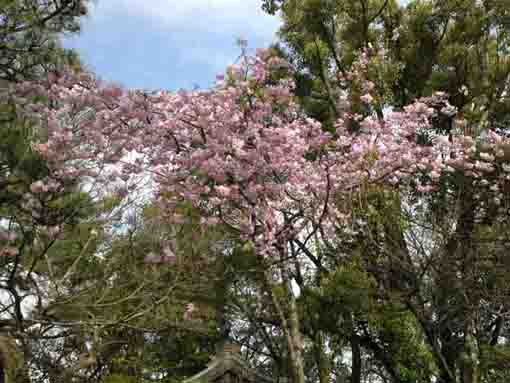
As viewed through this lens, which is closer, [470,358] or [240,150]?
[240,150]

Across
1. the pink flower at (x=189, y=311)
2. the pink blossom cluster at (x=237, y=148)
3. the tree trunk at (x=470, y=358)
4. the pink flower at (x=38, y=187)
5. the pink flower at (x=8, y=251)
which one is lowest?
the tree trunk at (x=470, y=358)

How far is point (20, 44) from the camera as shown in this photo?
606 centimetres

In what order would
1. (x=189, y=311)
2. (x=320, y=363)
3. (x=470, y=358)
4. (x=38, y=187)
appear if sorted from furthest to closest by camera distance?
(x=320, y=363) → (x=189, y=311) → (x=470, y=358) → (x=38, y=187)

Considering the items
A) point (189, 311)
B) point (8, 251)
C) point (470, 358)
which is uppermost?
point (8, 251)

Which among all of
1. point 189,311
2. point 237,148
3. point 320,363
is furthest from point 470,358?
point 237,148

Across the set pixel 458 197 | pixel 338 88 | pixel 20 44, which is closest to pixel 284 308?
pixel 458 197

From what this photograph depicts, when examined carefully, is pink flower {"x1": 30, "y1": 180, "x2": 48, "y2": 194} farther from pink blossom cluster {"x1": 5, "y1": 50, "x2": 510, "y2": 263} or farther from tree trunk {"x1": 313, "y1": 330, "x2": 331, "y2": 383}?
tree trunk {"x1": 313, "y1": 330, "x2": 331, "y2": 383}

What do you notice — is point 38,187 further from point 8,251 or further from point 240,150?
point 240,150

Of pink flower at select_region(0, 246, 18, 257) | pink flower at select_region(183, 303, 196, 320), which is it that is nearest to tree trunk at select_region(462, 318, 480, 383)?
pink flower at select_region(183, 303, 196, 320)

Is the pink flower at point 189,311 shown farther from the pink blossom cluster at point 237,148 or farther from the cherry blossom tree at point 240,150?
the pink blossom cluster at point 237,148

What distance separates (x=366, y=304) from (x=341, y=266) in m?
0.74

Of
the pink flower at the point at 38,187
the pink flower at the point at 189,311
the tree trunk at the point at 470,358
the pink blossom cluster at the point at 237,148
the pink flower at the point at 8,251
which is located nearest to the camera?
the pink flower at the point at 38,187

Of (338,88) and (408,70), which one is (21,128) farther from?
(408,70)

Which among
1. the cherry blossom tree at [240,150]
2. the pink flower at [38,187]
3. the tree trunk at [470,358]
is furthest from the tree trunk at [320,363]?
the pink flower at [38,187]
